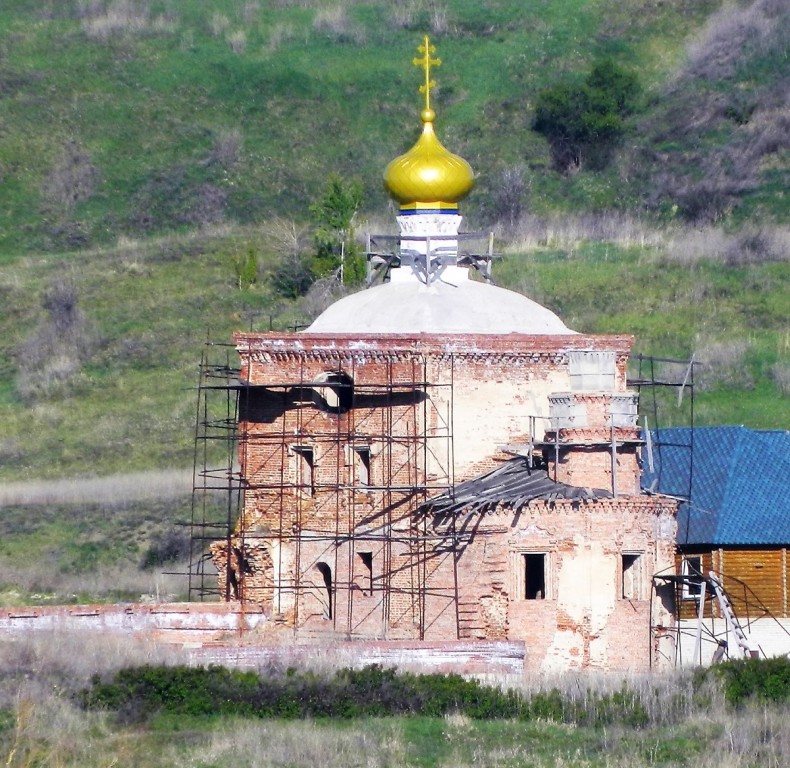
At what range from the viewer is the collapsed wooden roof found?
36.4m

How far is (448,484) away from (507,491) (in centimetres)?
148

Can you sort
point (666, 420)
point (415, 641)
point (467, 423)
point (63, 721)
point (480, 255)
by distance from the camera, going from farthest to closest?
1. point (666, 420)
2. point (480, 255)
3. point (467, 423)
4. point (415, 641)
5. point (63, 721)

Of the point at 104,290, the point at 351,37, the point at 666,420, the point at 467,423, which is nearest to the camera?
the point at 467,423

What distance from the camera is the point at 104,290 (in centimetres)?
6600

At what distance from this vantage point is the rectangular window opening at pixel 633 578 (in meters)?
36.5

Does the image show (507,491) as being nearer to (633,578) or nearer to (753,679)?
(633,578)

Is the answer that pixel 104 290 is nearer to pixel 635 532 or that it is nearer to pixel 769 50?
pixel 769 50

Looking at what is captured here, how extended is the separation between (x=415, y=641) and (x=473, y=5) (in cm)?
5315

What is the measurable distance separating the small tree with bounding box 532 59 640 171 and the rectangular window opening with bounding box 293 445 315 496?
37686mm

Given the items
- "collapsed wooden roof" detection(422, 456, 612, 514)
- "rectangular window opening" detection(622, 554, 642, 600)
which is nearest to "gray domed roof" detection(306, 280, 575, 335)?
"collapsed wooden roof" detection(422, 456, 612, 514)

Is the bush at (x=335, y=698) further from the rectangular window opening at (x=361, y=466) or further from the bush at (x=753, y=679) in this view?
the rectangular window opening at (x=361, y=466)

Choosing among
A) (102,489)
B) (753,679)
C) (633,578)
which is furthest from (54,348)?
(753,679)

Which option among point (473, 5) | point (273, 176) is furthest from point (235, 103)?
point (473, 5)

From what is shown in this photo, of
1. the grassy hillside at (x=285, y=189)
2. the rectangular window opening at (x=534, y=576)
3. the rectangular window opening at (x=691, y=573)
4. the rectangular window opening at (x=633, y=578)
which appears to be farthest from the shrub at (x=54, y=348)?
the rectangular window opening at (x=633, y=578)
